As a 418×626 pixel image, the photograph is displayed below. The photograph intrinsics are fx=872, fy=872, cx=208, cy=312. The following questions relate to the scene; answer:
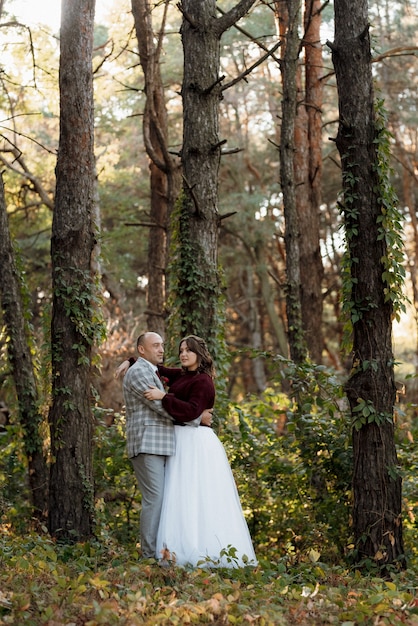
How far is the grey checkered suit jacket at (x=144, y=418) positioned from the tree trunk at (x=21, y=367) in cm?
300

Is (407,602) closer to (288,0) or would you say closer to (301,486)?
(301,486)

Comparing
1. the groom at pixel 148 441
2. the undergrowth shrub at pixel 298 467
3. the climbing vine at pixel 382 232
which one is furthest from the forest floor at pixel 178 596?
the climbing vine at pixel 382 232

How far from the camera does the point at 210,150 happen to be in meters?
9.76

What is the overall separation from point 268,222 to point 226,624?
77.5 ft

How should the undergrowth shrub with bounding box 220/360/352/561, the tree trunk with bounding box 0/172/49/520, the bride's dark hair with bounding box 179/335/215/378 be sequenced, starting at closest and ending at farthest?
the bride's dark hair with bounding box 179/335/215/378
the undergrowth shrub with bounding box 220/360/352/561
the tree trunk with bounding box 0/172/49/520

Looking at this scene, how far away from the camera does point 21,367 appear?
10.7 metres

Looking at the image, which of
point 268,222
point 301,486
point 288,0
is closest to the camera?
point 301,486

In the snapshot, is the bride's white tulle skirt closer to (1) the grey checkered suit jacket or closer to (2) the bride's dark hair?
(1) the grey checkered suit jacket

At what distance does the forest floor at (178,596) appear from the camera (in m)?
5.15

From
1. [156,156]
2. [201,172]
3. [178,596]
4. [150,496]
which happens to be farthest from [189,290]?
[156,156]

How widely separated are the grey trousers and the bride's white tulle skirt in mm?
79

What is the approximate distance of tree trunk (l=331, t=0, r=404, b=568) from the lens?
26.2 ft

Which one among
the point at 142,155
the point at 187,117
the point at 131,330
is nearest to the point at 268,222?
the point at 142,155

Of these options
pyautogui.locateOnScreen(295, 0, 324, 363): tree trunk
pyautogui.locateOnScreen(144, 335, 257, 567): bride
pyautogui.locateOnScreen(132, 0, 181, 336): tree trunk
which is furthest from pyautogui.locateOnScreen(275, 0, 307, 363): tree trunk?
pyautogui.locateOnScreen(144, 335, 257, 567): bride
